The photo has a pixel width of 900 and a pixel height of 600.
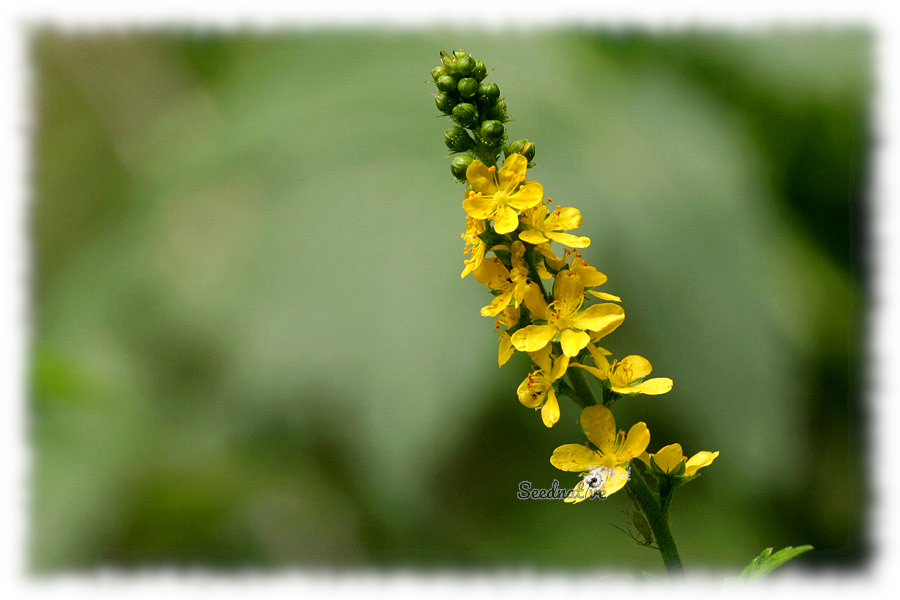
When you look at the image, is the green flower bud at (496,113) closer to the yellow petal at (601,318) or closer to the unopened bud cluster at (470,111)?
the unopened bud cluster at (470,111)

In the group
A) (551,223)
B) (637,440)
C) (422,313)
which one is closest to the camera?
(637,440)

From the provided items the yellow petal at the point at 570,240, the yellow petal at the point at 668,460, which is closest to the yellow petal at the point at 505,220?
the yellow petal at the point at 570,240

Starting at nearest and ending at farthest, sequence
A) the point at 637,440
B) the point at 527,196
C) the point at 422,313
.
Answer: the point at 637,440, the point at 527,196, the point at 422,313

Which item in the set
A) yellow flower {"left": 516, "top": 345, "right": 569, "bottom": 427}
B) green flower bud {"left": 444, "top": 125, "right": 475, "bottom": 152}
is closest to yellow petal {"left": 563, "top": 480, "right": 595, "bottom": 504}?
yellow flower {"left": 516, "top": 345, "right": 569, "bottom": 427}

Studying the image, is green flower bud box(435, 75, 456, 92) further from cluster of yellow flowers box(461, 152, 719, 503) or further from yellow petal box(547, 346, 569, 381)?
yellow petal box(547, 346, 569, 381)

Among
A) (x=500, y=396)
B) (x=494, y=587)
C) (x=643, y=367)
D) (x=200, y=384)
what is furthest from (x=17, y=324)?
(x=643, y=367)

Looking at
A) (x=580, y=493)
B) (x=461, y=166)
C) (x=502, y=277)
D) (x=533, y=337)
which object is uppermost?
(x=461, y=166)

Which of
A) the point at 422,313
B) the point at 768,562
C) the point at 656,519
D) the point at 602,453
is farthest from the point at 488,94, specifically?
the point at 422,313

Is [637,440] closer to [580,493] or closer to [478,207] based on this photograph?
[580,493]
